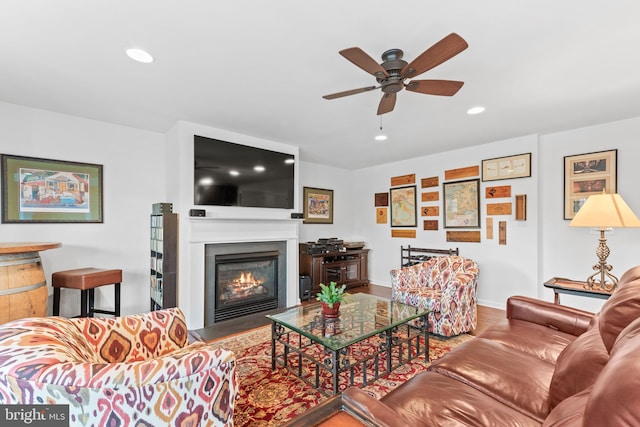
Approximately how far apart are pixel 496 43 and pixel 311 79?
50.5 inches

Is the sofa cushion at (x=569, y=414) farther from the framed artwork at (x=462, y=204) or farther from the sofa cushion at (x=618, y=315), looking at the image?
the framed artwork at (x=462, y=204)

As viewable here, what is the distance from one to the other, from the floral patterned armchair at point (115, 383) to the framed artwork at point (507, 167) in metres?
4.24

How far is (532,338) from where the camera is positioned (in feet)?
5.84

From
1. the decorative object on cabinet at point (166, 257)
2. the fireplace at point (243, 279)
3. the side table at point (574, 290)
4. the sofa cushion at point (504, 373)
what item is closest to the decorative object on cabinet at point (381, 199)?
the fireplace at point (243, 279)

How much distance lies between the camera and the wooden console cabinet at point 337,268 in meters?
4.59

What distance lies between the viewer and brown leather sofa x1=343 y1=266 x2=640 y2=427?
0.53 meters

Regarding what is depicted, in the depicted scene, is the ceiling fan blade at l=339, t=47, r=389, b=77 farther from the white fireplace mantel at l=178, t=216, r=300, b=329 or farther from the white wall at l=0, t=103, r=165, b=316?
the white wall at l=0, t=103, r=165, b=316

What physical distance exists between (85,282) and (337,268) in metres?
3.42

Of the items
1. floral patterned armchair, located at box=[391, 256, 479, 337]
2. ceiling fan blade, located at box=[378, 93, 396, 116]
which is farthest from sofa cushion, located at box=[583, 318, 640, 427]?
floral patterned armchair, located at box=[391, 256, 479, 337]

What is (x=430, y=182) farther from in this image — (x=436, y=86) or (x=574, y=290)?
(x=436, y=86)

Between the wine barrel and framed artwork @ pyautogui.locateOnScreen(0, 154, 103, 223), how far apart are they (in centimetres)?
111

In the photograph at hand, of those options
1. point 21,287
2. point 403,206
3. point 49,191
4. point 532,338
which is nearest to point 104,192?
point 49,191

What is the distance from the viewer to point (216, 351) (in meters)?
0.91

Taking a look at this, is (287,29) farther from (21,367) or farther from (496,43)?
(21,367)
